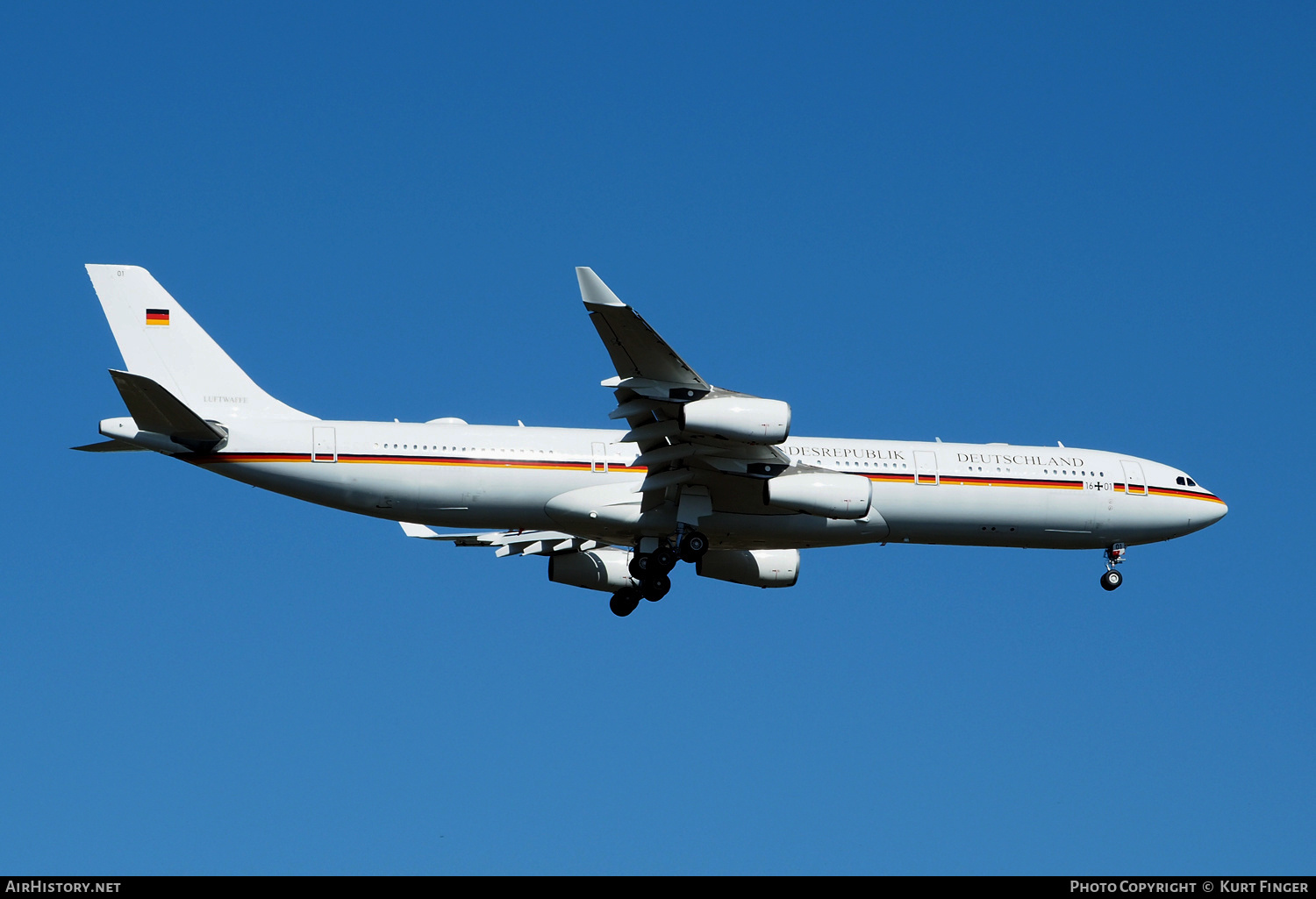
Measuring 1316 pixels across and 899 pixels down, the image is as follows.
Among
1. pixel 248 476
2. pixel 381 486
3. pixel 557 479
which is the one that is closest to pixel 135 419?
pixel 248 476

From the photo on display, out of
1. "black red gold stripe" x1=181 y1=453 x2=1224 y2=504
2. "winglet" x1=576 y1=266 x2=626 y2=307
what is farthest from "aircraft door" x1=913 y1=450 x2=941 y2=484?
"winglet" x1=576 y1=266 x2=626 y2=307

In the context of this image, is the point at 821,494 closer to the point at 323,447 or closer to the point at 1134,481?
the point at 1134,481

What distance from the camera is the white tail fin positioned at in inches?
1254

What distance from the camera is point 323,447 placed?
3106 centimetres

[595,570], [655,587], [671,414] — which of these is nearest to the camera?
[671,414]

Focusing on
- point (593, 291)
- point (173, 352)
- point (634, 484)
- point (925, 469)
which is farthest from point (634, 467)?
point (173, 352)

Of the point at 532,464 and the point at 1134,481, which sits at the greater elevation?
the point at 1134,481

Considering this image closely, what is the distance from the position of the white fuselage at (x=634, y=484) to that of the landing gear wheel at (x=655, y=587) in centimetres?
103

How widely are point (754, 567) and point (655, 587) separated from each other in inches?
140

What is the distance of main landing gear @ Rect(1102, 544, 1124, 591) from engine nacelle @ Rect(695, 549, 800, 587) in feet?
24.8

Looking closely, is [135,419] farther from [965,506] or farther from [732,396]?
[965,506]

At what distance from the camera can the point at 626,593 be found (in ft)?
121

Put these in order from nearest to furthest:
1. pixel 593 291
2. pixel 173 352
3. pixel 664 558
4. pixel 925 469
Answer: pixel 593 291 < pixel 173 352 < pixel 664 558 < pixel 925 469
